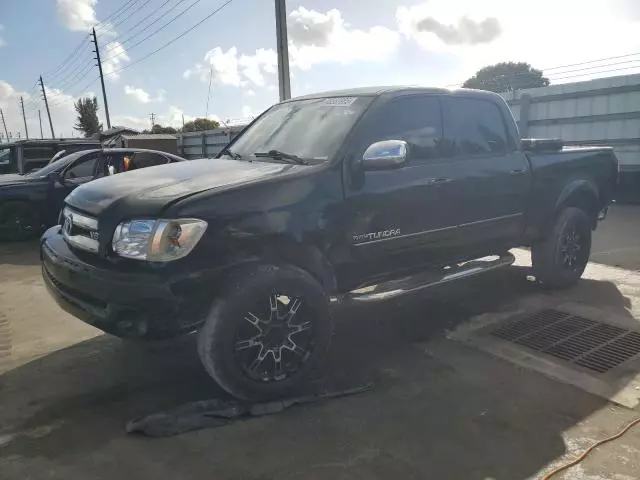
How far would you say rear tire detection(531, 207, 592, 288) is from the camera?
5.26 meters

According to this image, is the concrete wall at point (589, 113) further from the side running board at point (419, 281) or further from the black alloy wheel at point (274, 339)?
the black alloy wheel at point (274, 339)

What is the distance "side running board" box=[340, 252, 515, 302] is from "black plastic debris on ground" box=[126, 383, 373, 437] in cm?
70

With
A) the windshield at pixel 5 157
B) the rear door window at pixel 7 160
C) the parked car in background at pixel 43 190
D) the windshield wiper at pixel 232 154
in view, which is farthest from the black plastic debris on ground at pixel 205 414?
the windshield at pixel 5 157

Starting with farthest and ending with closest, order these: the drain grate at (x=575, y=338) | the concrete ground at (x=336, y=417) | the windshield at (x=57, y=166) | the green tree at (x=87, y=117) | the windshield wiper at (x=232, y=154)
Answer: the green tree at (x=87, y=117) < the windshield at (x=57, y=166) < the windshield wiper at (x=232, y=154) < the drain grate at (x=575, y=338) < the concrete ground at (x=336, y=417)

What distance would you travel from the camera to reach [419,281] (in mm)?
4055

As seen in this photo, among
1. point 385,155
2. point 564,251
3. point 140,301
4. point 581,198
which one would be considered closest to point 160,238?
point 140,301

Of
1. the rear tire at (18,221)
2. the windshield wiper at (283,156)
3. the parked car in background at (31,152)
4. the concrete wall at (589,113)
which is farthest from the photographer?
the parked car in background at (31,152)

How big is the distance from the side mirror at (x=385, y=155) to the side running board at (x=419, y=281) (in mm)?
902

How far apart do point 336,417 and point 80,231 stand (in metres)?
1.98

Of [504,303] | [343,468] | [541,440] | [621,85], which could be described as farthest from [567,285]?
[621,85]

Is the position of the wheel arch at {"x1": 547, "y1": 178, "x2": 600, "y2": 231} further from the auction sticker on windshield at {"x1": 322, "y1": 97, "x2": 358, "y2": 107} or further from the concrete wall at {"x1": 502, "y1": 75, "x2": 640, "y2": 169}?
the concrete wall at {"x1": 502, "y1": 75, "x2": 640, "y2": 169}

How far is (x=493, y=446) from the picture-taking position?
2705mm

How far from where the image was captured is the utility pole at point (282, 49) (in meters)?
12.9

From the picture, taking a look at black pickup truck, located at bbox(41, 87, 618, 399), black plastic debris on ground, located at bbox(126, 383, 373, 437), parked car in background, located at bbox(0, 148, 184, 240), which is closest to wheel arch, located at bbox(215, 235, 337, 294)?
black pickup truck, located at bbox(41, 87, 618, 399)
